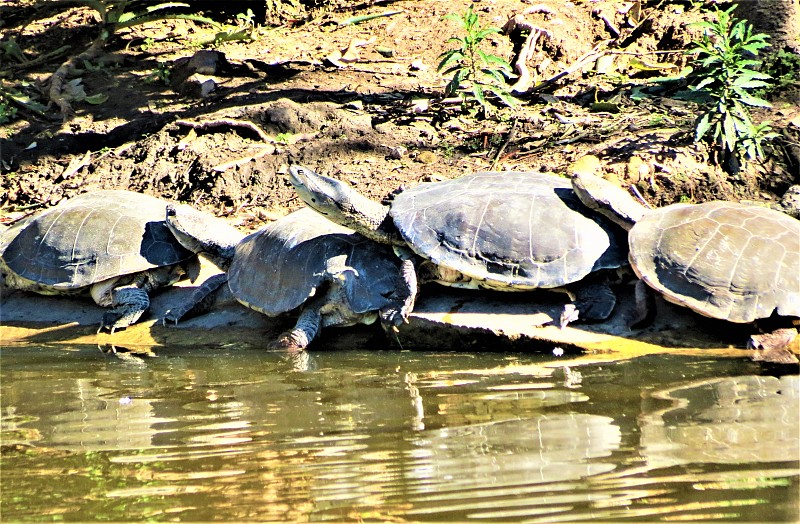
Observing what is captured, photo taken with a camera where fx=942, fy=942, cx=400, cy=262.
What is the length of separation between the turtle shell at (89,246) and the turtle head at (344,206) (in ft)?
4.62

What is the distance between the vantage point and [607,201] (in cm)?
615

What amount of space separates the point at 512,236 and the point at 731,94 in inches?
106

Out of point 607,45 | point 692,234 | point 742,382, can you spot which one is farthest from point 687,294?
point 607,45

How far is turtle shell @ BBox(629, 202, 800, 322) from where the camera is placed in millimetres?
5559

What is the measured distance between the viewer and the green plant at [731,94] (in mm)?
7406

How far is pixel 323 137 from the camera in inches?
346

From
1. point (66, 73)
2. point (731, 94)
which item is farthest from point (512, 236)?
point (66, 73)

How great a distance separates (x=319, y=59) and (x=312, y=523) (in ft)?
25.4

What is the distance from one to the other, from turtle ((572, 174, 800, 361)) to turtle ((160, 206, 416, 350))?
1567 millimetres

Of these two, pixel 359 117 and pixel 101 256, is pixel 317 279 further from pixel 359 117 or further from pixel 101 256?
pixel 359 117

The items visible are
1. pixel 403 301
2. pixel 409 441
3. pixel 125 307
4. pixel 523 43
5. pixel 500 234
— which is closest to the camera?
pixel 409 441

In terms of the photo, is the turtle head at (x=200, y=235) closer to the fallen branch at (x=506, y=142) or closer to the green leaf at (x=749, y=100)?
the fallen branch at (x=506, y=142)

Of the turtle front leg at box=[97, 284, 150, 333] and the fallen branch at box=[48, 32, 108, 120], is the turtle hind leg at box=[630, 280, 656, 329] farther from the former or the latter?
the fallen branch at box=[48, 32, 108, 120]

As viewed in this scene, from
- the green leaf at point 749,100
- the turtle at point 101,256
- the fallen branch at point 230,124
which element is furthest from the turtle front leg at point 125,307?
the green leaf at point 749,100
